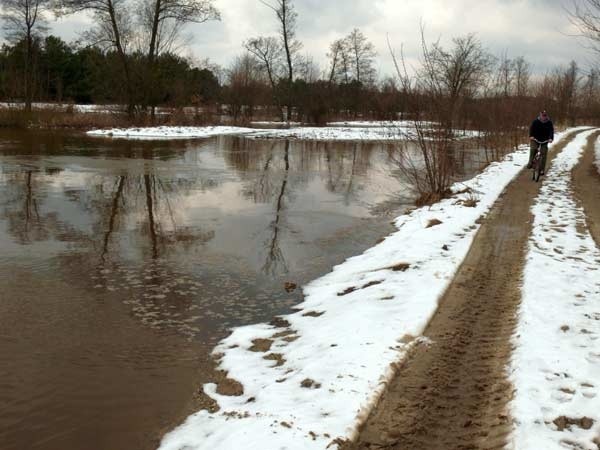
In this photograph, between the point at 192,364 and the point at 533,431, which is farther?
the point at 192,364

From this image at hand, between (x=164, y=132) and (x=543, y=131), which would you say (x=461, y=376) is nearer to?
(x=543, y=131)

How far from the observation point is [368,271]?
7.31 m

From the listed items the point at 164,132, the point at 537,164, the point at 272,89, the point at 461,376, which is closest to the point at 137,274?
the point at 461,376

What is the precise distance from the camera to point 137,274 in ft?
23.2

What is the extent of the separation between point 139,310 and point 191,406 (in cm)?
209

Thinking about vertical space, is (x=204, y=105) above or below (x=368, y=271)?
above

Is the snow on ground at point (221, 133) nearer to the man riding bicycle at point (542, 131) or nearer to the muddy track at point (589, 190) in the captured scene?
the muddy track at point (589, 190)

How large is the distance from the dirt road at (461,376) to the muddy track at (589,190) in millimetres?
3074

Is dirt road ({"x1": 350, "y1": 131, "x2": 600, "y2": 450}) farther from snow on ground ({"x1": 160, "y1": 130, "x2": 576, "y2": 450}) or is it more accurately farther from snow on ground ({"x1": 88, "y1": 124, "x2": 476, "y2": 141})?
snow on ground ({"x1": 88, "y1": 124, "x2": 476, "y2": 141})

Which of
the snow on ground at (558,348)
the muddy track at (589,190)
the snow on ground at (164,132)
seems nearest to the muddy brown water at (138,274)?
the snow on ground at (558,348)

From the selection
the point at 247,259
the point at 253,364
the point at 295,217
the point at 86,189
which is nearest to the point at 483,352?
the point at 253,364

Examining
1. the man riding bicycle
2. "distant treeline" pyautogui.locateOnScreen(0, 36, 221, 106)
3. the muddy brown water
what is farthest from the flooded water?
"distant treeline" pyautogui.locateOnScreen(0, 36, 221, 106)

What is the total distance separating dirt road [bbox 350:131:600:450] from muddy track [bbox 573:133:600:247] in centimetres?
307

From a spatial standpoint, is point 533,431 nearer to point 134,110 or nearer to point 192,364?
point 192,364
